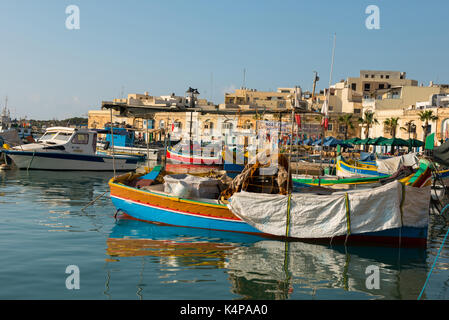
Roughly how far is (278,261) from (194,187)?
438 cm

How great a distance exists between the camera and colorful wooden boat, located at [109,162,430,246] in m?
12.0

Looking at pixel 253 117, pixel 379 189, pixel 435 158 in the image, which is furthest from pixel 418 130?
pixel 379 189

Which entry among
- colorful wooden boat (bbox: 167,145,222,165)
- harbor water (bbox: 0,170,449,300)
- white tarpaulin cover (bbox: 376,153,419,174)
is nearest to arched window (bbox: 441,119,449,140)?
white tarpaulin cover (bbox: 376,153,419,174)

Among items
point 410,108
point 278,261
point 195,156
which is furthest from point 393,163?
point 410,108

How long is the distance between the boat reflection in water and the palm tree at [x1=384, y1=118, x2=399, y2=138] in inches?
1659

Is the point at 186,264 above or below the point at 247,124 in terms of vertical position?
below

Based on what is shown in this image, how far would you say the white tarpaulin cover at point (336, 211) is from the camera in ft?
37.7

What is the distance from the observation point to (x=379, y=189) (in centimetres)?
1158

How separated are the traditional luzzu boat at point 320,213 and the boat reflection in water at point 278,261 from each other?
0.35m

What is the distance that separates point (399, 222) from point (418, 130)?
134ft

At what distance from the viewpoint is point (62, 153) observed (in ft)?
98.1

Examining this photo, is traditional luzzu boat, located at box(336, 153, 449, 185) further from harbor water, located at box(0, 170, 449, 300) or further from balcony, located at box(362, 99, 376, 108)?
balcony, located at box(362, 99, 376, 108)

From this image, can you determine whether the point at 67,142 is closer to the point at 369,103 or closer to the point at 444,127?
the point at 444,127
